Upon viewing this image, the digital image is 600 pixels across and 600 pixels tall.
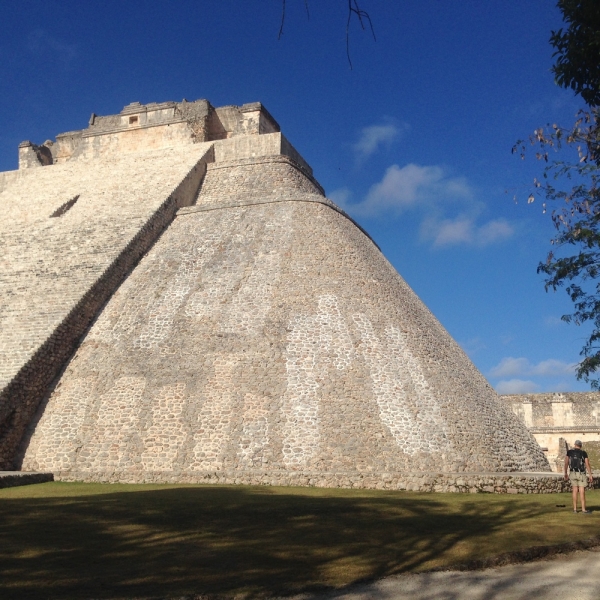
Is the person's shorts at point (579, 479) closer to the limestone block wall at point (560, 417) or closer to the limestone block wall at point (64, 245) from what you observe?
the limestone block wall at point (64, 245)

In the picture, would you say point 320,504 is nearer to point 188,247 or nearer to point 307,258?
point 307,258

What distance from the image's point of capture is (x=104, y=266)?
15.5 metres

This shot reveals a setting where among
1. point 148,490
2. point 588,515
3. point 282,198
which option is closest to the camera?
point 588,515

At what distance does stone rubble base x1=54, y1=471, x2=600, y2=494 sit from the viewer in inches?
437

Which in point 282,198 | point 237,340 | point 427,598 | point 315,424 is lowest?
point 427,598

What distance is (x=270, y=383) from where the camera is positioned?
12.6m

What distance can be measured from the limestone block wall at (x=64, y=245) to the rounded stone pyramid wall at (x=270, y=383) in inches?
19.5

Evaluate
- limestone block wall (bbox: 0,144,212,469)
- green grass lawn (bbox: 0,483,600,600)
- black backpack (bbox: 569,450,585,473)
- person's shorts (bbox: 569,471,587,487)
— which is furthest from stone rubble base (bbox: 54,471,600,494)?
limestone block wall (bbox: 0,144,212,469)

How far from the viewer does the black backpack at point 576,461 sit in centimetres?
934

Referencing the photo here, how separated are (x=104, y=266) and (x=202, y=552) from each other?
1046 cm

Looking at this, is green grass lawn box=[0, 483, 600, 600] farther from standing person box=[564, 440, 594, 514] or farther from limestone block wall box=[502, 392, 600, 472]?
limestone block wall box=[502, 392, 600, 472]

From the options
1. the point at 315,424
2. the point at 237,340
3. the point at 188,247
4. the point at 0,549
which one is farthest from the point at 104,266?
the point at 0,549

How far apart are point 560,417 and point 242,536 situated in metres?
22.1

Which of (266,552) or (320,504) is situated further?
(320,504)
